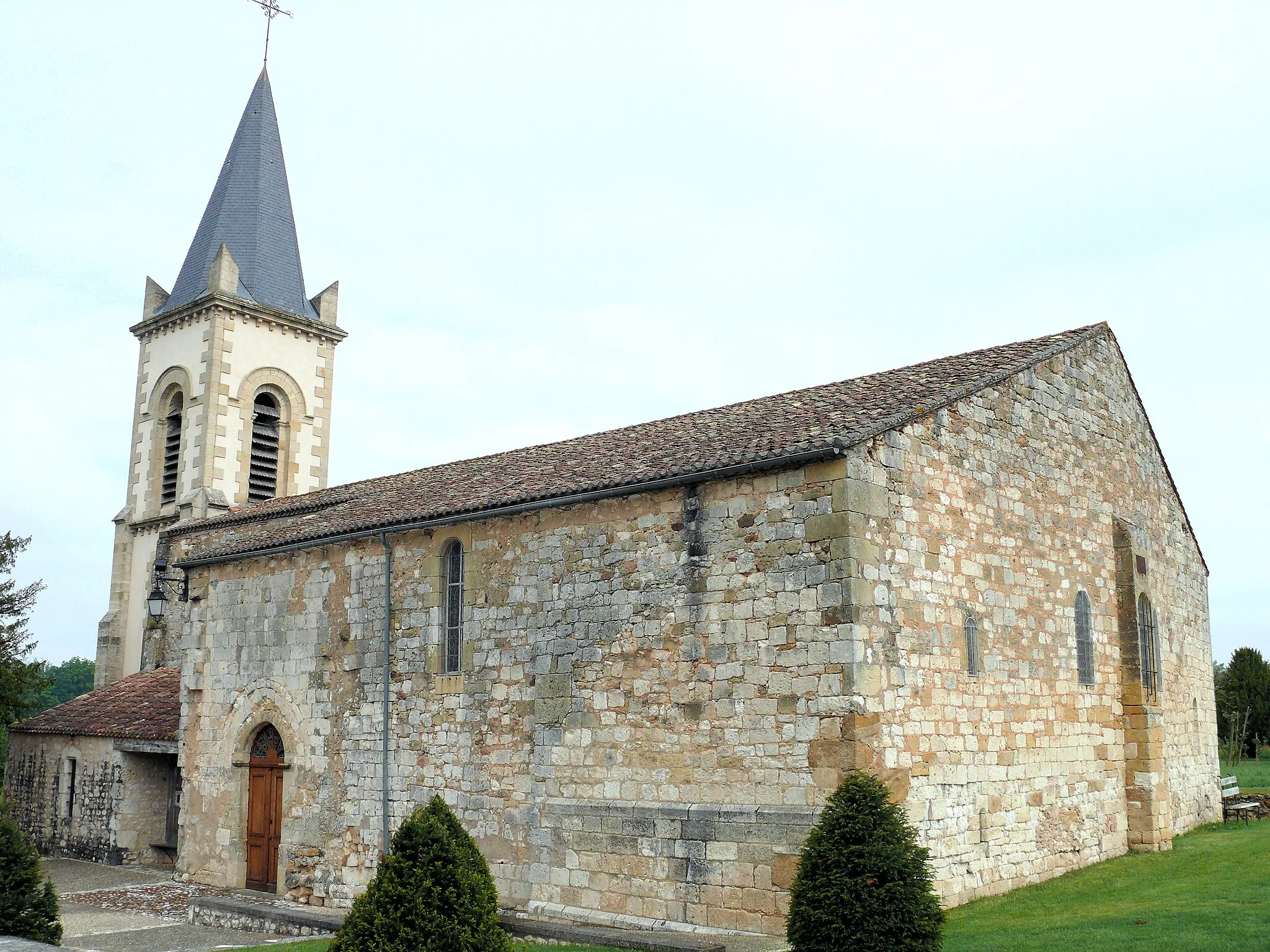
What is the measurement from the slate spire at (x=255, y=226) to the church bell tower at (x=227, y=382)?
0.04 meters

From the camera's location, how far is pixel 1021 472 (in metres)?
15.2

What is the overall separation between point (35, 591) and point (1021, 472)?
86.2 feet

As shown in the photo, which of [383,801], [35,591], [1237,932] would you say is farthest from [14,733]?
[1237,932]

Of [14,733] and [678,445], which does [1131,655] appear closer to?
[678,445]

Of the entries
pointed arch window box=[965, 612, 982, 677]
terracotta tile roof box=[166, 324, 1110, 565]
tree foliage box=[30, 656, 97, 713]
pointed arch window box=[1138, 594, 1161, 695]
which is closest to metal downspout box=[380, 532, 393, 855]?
terracotta tile roof box=[166, 324, 1110, 565]

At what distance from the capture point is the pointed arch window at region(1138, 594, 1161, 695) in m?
17.1

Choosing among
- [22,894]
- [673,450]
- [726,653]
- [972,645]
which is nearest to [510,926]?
[726,653]

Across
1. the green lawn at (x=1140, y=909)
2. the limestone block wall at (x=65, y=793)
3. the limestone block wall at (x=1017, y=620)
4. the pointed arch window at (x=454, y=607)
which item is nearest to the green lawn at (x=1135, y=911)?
the green lawn at (x=1140, y=909)

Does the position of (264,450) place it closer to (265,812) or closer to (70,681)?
(265,812)

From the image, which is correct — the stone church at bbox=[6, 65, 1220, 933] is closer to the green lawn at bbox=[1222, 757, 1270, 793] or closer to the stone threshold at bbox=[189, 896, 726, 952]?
the stone threshold at bbox=[189, 896, 726, 952]

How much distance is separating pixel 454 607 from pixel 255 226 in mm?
20117

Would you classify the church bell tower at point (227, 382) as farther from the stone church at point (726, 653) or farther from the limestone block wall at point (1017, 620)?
the limestone block wall at point (1017, 620)

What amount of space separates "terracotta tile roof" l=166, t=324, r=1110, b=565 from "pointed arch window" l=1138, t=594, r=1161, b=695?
14.3 ft

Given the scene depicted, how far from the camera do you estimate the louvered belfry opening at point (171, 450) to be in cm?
3050
